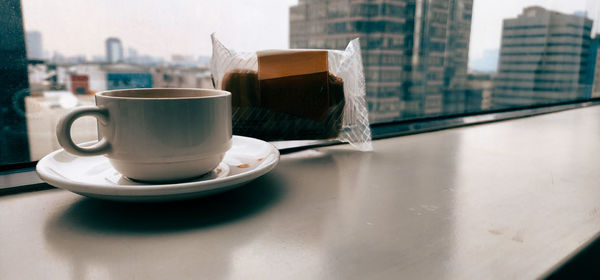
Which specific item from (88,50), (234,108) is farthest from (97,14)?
(234,108)

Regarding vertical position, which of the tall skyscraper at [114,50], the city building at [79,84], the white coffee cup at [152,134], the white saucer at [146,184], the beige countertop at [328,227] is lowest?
the beige countertop at [328,227]

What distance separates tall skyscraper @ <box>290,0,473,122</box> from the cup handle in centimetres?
53

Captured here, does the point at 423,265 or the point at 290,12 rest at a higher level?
the point at 290,12

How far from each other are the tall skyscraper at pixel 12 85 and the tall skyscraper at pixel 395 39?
1.56ft

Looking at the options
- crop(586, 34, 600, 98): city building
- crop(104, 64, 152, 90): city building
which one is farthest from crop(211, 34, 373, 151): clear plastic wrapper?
crop(586, 34, 600, 98): city building

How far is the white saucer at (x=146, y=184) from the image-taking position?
1.01 ft

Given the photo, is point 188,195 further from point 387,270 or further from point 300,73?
point 300,73

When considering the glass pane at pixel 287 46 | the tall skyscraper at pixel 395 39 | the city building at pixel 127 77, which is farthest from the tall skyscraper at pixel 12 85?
the tall skyscraper at pixel 395 39

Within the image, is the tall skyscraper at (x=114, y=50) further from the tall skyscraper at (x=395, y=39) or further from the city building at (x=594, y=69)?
the city building at (x=594, y=69)

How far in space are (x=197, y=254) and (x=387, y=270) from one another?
0.44 feet

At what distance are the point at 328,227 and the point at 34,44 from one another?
18.5 inches

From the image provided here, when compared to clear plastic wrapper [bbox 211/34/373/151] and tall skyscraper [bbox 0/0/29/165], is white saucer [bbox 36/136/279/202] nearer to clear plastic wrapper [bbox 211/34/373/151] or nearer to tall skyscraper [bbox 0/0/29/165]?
clear plastic wrapper [bbox 211/34/373/151]

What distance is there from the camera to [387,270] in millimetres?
263

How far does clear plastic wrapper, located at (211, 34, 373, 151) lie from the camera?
1.72ft
